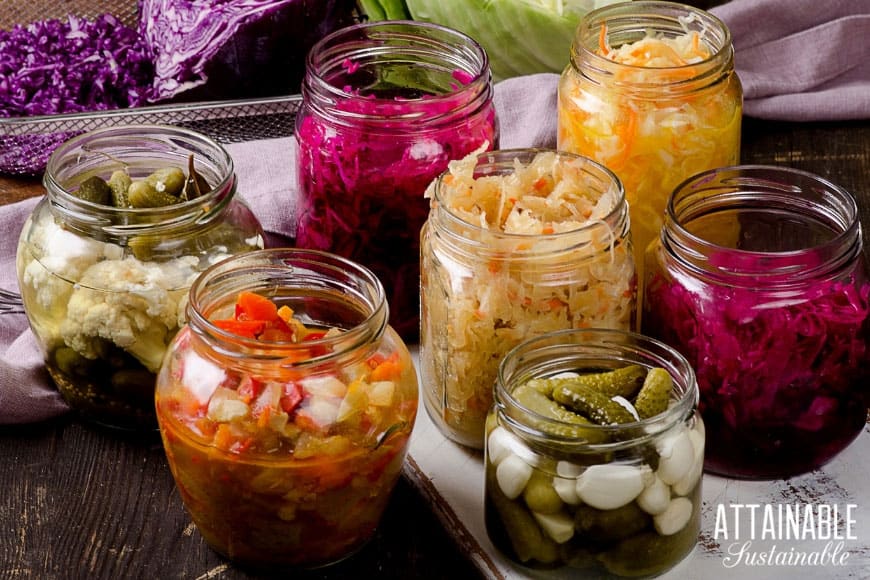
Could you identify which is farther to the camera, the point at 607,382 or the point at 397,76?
the point at 397,76

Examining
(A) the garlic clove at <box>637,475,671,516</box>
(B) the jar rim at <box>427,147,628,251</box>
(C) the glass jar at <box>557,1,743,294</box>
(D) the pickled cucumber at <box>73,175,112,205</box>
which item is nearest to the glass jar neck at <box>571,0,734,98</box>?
(C) the glass jar at <box>557,1,743,294</box>

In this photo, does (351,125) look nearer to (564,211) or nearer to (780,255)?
(564,211)

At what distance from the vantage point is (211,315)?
78.2 inches

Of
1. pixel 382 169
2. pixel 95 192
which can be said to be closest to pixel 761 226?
pixel 382 169

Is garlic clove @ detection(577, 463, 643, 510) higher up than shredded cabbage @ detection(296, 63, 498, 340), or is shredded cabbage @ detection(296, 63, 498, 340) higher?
shredded cabbage @ detection(296, 63, 498, 340)

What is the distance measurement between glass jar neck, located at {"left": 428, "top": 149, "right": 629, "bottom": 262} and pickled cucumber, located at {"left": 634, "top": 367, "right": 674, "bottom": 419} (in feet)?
0.80

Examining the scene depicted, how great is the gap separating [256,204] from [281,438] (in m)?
1.07

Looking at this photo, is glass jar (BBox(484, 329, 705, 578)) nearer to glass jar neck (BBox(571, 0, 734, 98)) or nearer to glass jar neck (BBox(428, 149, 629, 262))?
glass jar neck (BBox(428, 149, 629, 262))

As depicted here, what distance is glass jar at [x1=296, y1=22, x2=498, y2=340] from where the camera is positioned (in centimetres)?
230

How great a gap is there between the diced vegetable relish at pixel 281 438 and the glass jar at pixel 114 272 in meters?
0.22

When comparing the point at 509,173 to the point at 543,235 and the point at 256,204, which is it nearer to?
the point at 543,235

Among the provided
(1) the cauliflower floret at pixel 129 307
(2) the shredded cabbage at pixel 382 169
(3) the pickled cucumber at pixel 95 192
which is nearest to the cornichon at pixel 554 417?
(2) the shredded cabbage at pixel 382 169

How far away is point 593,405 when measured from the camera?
184 centimetres

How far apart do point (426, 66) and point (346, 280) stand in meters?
0.72
